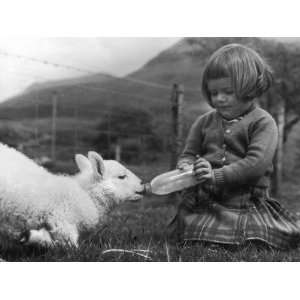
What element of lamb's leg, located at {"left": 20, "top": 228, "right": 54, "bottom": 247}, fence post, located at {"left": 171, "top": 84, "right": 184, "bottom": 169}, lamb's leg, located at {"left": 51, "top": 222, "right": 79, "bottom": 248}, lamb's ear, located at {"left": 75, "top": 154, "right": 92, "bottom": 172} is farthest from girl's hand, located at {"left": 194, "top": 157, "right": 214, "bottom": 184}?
fence post, located at {"left": 171, "top": 84, "right": 184, "bottom": 169}

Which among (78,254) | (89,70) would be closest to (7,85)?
(89,70)

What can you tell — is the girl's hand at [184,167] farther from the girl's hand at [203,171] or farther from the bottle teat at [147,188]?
the bottle teat at [147,188]

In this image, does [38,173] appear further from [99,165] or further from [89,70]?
[89,70]

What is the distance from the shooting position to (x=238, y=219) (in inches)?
108

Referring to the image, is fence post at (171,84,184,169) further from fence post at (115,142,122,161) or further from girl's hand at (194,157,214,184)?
girl's hand at (194,157,214,184)

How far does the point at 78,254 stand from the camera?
8.21 ft

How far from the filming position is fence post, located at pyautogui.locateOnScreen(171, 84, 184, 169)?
3830 mm

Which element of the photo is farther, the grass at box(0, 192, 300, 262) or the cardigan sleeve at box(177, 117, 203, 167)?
the cardigan sleeve at box(177, 117, 203, 167)

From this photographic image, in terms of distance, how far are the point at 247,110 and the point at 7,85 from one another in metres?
1.51

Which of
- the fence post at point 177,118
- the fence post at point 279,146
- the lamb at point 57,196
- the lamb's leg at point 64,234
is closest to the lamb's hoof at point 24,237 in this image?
the lamb at point 57,196

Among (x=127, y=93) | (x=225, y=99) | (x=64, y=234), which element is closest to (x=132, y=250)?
(x=64, y=234)

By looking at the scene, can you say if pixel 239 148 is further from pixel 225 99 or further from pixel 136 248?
pixel 136 248

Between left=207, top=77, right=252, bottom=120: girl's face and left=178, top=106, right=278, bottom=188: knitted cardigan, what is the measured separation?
0.05m

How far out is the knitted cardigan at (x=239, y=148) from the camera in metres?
2.68
